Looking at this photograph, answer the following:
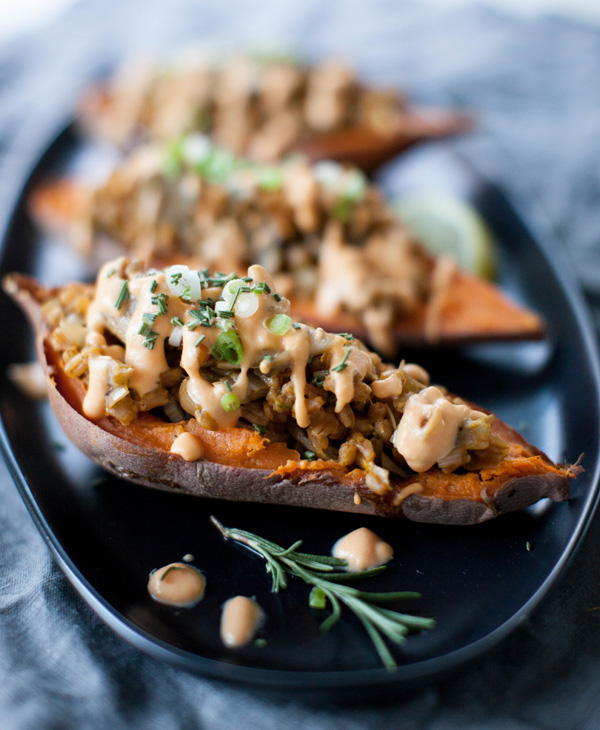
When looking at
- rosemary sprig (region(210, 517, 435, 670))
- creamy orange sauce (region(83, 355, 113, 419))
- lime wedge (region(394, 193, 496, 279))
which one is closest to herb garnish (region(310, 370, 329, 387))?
Answer: rosemary sprig (region(210, 517, 435, 670))

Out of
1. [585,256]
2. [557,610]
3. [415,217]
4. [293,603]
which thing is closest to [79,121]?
[415,217]

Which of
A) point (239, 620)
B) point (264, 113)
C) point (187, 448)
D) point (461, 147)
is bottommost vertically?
point (239, 620)

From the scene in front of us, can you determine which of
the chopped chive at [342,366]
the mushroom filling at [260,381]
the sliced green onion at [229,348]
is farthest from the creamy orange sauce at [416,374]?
the sliced green onion at [229,348]

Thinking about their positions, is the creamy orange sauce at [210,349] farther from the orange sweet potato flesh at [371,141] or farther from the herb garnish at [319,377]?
the orange sweet potato flesh at [371,141]

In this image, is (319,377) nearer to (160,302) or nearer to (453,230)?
(160,302)

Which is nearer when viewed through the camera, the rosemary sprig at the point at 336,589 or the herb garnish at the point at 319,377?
the rosemary sprig at the point at 336,589

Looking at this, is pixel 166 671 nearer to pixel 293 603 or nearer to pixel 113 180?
pixel 293 603

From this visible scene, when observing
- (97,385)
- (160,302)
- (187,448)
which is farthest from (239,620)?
(160,302)
